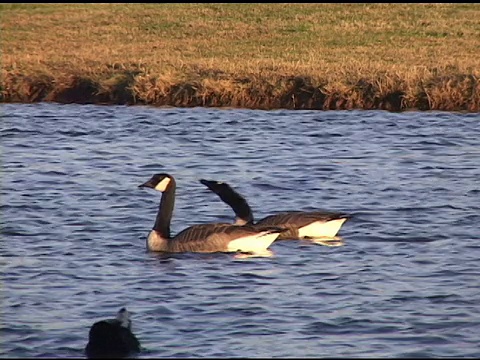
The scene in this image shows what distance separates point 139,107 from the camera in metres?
32.5

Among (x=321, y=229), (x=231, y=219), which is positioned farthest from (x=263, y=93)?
(x=321, y=229)

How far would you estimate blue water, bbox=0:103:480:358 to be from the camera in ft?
40.3

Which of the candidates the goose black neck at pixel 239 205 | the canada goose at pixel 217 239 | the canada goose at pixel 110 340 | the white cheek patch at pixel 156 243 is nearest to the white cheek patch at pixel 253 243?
the canada goose at pixel 217 239

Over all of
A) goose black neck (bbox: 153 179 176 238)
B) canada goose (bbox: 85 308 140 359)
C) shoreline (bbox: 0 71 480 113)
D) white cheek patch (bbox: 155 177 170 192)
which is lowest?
shoreline (bbox: 0 71 480 113)

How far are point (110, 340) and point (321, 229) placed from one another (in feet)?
23.7

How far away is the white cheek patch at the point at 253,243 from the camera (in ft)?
55.4

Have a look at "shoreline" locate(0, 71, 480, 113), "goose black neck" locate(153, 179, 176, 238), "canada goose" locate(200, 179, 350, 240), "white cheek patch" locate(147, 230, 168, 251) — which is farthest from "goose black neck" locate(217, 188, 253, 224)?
"shoreline" locate(0, 71, 480, 113)

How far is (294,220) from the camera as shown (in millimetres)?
17766

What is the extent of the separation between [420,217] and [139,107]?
555 inches

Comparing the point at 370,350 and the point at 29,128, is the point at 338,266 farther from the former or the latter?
the point at 29,128

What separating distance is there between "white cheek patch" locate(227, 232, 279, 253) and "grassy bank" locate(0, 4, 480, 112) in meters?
14.0

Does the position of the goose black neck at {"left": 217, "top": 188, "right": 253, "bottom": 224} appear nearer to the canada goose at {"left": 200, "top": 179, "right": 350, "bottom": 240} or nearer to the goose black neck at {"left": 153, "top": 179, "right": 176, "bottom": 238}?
the canada goose at {"left": 200, "top": 179, "right": 350, "bottom": 240}

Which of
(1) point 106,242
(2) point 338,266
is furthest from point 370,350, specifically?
(1) point 106,242

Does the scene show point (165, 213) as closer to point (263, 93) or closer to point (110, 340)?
point (110, 340)
